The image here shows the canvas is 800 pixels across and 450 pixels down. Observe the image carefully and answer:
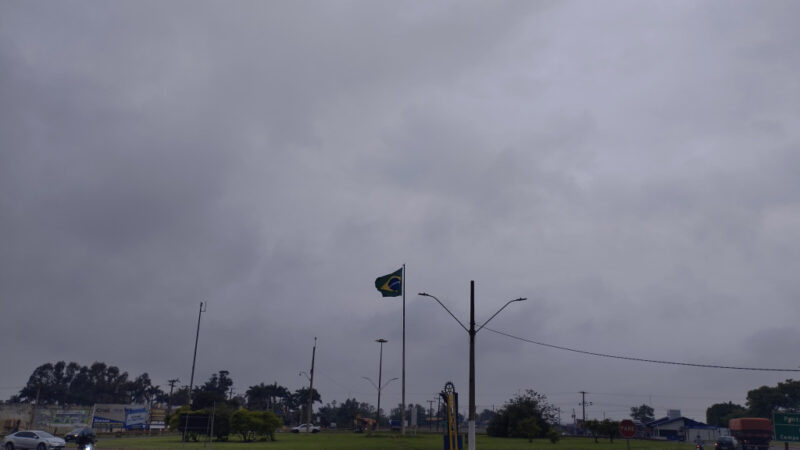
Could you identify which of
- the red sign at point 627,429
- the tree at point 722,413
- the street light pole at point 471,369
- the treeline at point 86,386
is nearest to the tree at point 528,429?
the street light pole at point 471,369

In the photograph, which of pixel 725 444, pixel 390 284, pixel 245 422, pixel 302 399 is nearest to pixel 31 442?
pixel 245 422

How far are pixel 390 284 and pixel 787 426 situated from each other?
3083 cm

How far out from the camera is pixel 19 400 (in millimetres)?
173250

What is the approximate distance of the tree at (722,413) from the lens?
15112 centimetres

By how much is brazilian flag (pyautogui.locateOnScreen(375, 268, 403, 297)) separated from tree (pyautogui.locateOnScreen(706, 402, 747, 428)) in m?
130

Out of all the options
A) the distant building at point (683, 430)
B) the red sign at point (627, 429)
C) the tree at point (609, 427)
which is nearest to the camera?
the red sign at point (627, 429)

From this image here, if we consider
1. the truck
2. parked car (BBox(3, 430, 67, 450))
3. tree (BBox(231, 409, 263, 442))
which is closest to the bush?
tree (BBox(231, 409, 263, 442))

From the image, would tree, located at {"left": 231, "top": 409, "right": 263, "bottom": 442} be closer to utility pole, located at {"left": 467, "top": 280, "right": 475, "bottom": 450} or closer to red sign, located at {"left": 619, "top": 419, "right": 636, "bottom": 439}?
utility pole, located at {"left": 467, "top": 280, "right": 475, "bottom": 450}

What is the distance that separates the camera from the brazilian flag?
53.0 metres

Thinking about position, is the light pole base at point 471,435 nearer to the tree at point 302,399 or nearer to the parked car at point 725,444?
the parked car at point 725,444

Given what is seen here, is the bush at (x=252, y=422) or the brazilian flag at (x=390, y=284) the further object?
the bush at (x=252, y=422)

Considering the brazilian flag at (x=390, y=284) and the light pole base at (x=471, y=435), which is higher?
the brazilian flag at (x=390, y=284)

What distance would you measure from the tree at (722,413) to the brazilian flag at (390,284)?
13005 cm

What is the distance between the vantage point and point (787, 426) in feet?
140
